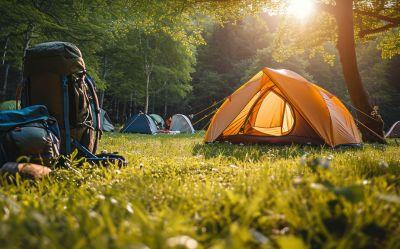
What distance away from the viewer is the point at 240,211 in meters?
1.87

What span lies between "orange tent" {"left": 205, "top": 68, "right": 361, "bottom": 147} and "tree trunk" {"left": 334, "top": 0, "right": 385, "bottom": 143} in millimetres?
2205

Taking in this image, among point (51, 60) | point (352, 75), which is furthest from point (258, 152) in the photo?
point (352, 75)

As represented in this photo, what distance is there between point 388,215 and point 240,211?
74 centimetres

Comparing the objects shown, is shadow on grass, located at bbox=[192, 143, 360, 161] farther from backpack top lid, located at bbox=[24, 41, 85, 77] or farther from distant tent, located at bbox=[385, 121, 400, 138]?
distant tent, located at bbox=[385, 121, 400, 138]

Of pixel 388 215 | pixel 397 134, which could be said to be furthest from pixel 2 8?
pixel 397 134

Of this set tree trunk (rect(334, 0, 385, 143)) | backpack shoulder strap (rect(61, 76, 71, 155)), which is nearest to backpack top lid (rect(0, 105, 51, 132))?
backpack shoulder strap (rect(61, 76, 71, 155))

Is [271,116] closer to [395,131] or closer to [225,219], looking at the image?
[225,219]

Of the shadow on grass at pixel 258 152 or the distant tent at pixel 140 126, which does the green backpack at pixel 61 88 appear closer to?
the shadow on grass at pixel 258 152

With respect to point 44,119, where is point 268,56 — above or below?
above

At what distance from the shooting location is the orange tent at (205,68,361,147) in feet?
A: 25.5

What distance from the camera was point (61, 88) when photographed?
428cm

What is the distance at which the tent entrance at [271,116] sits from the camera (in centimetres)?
999

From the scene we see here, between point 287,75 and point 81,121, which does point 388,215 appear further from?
point 287,75

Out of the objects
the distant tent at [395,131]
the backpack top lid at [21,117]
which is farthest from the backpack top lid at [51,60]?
the distant tent at [395,131]
